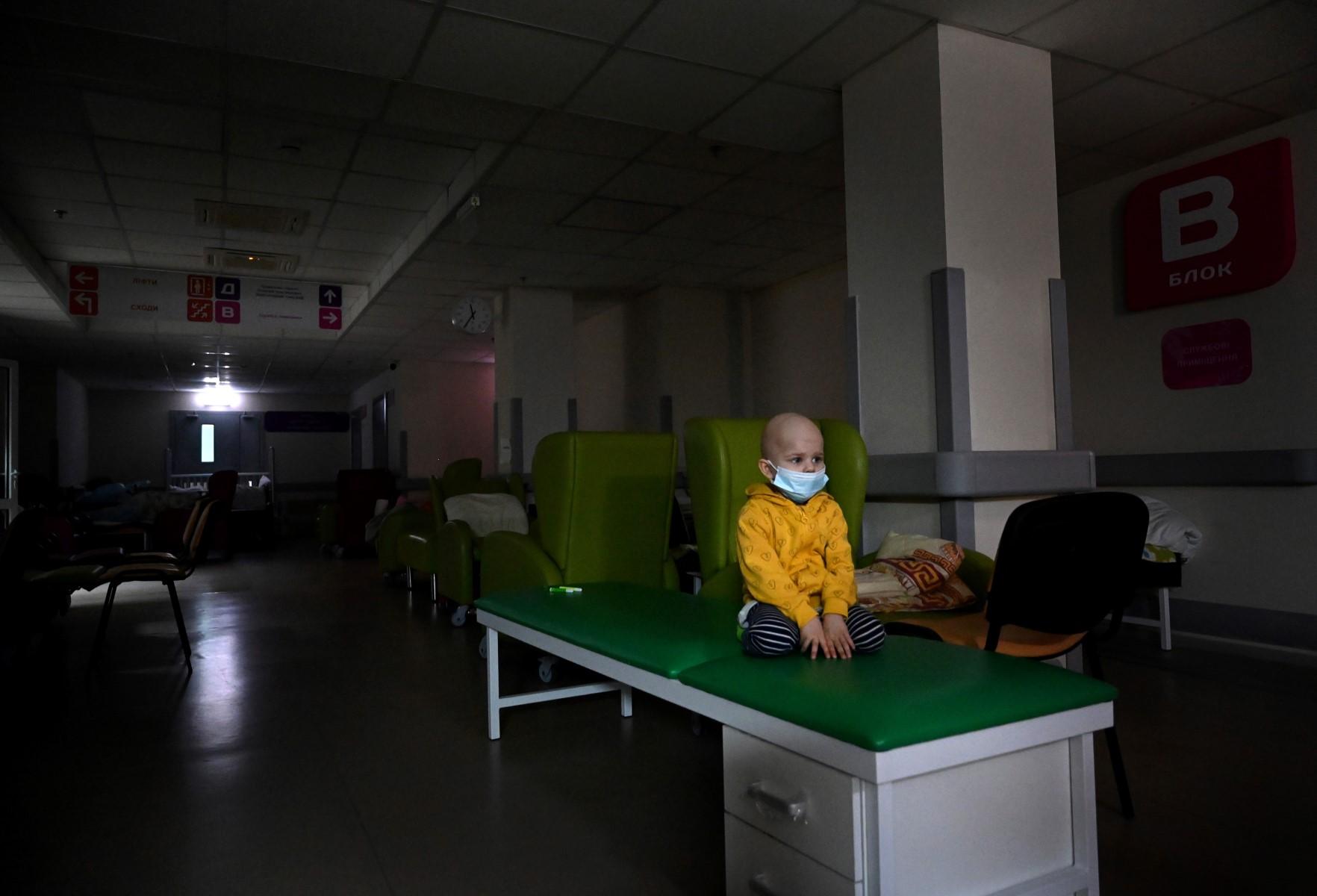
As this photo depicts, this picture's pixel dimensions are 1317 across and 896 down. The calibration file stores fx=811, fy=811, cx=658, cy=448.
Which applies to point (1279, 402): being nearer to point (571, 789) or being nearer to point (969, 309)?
point (969, 309)

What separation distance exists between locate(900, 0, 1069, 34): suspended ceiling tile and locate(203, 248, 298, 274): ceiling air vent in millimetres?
7075

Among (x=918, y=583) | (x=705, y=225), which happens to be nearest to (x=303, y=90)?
(x=705, y=225)

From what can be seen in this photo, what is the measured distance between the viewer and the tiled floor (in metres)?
2.10

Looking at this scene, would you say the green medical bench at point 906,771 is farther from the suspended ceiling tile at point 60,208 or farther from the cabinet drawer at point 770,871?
the suspended ceiling tile at point 60,208

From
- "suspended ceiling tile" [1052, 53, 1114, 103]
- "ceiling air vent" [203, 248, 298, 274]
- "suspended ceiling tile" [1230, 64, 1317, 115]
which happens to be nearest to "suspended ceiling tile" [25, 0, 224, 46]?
"suspended ceiling tile" [1052, 53, 1114, 103]

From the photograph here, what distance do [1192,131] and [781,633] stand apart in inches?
193

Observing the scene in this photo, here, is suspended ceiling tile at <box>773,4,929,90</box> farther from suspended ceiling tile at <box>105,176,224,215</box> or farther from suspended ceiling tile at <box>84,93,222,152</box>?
suspended ceiling tile at <box>105,176,224,215</box>

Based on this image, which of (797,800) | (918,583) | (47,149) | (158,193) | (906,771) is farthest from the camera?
(158,193)

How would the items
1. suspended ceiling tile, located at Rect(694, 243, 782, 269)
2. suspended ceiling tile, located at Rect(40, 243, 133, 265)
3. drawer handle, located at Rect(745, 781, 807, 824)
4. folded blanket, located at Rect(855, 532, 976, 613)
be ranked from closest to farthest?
1. drawer handle, located at Rect(745, 781, 807, 824)
2. folded blanket, located at Rect(855, 532, 976, 613)
3. suspended ceiling tile, located at Rect(694, 243, 782, 269)
4. suspended ceiling tile, located at Rect(40, 243, 133, 265)

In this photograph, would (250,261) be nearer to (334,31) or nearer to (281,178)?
(281,178)

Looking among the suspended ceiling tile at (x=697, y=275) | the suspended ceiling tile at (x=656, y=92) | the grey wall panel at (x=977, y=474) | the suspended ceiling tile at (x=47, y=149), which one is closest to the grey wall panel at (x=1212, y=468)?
the grey wall panel at (x=977, y=474)

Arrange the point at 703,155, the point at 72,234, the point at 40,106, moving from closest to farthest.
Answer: the point at 40,106 → the point at 703,155 → the point at 72,234

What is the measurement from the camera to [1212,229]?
5.06 metres

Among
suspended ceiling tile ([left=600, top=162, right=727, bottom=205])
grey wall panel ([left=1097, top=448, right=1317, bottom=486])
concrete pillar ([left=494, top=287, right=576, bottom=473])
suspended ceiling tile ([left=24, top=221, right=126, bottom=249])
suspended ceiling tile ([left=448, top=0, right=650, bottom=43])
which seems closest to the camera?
suspended ceiling tile ([left=448, top=0, right=650, bottom=43])
